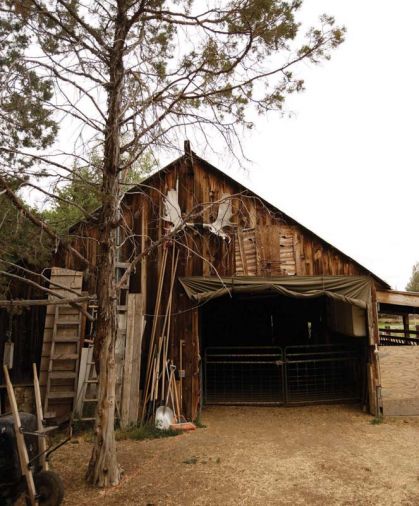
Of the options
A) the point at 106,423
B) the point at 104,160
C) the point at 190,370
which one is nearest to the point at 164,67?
the point at 104,160

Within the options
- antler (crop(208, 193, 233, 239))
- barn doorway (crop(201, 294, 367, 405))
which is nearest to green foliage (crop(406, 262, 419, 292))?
barn doorway (crop(201, 294, 367, 405))

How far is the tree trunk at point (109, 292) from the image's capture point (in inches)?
221

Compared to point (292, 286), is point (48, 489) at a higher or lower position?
lower

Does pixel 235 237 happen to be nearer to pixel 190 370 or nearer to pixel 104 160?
pixel 190 370

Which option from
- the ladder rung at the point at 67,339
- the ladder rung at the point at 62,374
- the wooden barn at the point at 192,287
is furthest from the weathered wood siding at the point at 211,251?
the ladder rung at the point at 62,374

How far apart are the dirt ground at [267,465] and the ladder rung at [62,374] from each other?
1420 millimetres

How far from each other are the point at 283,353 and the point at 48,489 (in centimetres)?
637

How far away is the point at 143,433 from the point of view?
7820 mm

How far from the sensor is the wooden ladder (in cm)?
830

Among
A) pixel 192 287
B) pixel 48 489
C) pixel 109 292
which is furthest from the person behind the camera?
pixel 192 287

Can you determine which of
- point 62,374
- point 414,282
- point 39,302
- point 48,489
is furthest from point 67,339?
point 414,282

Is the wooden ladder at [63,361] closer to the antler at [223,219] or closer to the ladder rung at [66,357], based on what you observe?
the ladder rung at [66,357]

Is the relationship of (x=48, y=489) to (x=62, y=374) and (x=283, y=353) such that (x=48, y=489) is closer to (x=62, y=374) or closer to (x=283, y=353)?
(x=62, y=374)

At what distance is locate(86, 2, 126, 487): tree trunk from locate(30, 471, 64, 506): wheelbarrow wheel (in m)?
0.92
